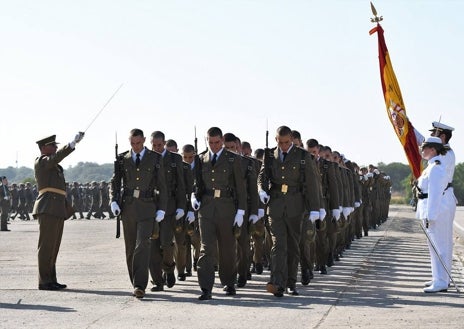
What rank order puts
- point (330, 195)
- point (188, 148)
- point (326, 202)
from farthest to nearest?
point (326, 202) → point (330, 195) → point (188, 148)

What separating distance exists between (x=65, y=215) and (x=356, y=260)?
280 inches

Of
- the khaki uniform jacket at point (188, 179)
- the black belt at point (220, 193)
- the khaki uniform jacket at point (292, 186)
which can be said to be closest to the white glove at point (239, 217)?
the black belt at point (220, 193)

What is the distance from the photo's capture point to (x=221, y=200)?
12.8 m

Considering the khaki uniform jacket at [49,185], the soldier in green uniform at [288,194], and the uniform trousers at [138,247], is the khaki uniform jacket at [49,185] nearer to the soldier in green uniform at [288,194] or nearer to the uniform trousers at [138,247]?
the uniform trousers at [138,247]

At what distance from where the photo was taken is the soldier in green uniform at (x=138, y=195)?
12766 mm

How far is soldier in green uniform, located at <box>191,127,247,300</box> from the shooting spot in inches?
502

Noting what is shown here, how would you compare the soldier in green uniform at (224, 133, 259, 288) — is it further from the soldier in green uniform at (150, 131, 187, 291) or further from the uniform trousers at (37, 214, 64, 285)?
the uniform trousers at (37, 214, 64, 285)

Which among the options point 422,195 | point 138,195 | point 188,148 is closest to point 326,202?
point 188,148

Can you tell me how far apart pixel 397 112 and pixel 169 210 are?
7.82 meters

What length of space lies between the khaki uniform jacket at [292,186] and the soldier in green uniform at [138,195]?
135cm

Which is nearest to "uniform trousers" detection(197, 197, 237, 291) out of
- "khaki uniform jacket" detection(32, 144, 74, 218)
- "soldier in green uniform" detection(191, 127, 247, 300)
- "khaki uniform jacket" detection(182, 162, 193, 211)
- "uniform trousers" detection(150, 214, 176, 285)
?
"soldier in green uniform" detection(191, 127, 247, 300)

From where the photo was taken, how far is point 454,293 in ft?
42.2

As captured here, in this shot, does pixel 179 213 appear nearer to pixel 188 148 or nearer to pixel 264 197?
pixel 264 197

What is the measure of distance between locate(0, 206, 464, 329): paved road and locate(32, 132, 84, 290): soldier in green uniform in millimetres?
384
